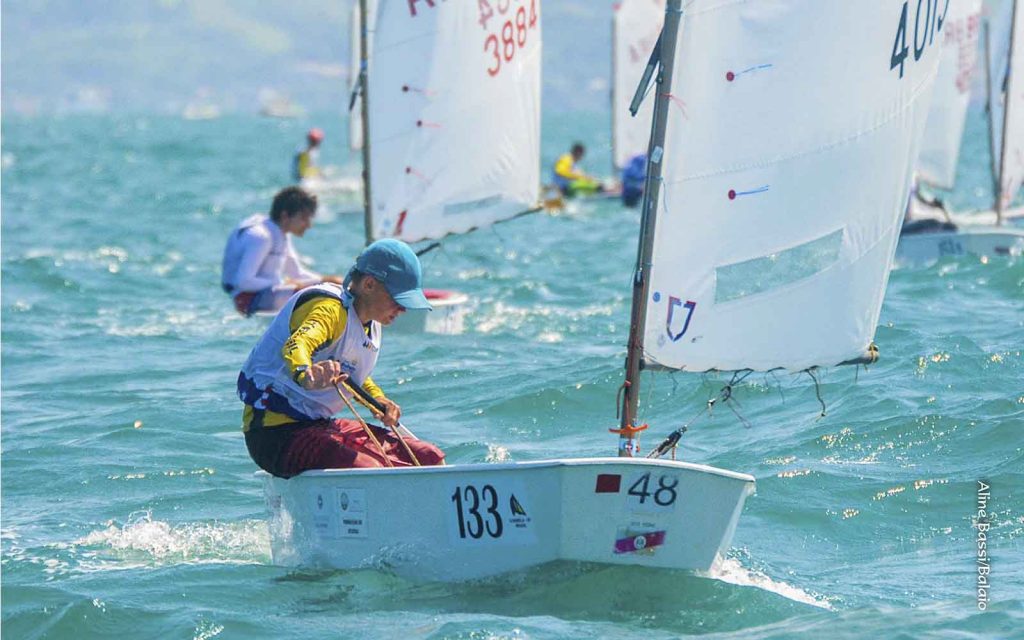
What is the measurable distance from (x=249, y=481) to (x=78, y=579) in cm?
159

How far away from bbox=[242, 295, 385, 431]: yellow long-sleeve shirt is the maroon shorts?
6 cm

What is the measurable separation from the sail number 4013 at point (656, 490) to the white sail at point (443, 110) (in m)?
6.98

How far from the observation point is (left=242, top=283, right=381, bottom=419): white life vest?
596 centimetres

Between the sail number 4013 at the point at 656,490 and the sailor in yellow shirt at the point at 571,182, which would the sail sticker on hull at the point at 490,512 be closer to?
the sail number 4013 at the point at 656,490

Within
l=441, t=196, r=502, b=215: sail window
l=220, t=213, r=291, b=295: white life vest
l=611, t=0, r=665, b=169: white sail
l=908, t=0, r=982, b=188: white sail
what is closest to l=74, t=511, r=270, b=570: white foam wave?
l=220, t=213, r=291, b=295: white life vest

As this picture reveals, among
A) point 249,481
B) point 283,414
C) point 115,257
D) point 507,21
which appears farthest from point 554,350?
point 115,257

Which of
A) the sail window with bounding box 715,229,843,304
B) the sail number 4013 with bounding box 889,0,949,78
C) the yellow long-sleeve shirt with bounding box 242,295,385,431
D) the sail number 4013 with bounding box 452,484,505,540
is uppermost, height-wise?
the sail number 4013 with bounding box 889,0,949,78

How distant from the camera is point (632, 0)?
935 inches

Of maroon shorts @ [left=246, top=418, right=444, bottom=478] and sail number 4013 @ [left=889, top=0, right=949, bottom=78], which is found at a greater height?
sail number 4013 @ [left=889, top=0, right=949, bottom=78]

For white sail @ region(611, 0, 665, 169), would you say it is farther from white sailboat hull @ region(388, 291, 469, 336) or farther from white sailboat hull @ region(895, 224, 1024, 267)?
white sailboat hull @ region(388, 291, 469, 336)

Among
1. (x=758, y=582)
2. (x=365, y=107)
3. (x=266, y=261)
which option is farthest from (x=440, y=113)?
(x=758, y=582)

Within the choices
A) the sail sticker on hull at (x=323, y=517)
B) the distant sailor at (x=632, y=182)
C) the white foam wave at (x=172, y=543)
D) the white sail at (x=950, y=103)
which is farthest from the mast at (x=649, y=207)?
the distant sailor at (x=632, y=182)

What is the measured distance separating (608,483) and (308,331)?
1.17 meters

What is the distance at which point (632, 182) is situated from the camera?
2184 cm
